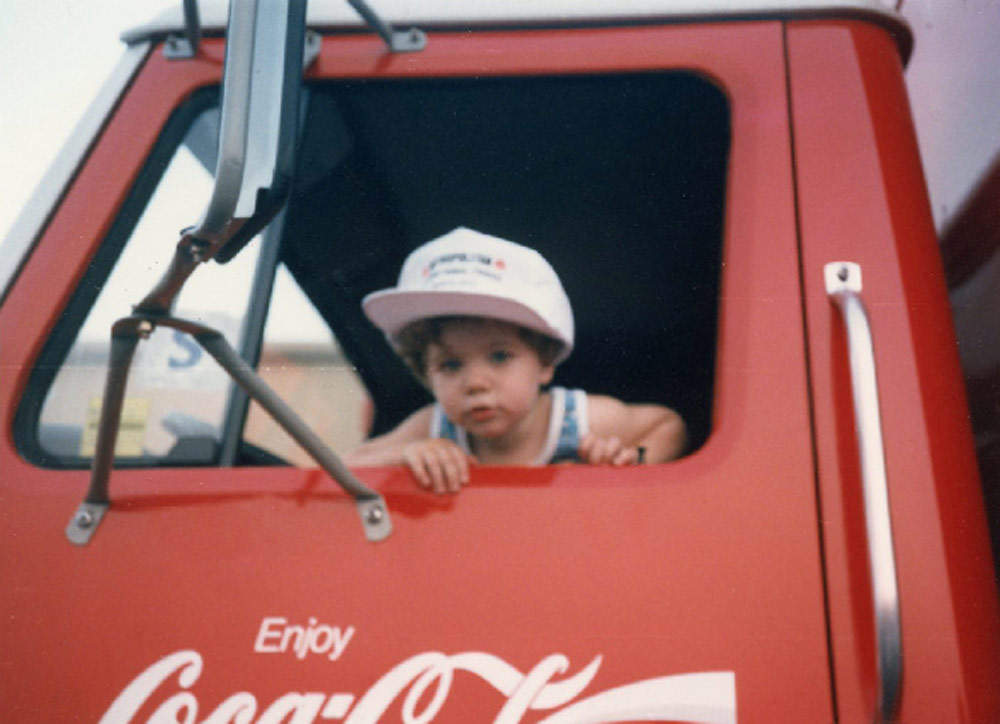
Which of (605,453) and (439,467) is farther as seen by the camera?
(605,453)

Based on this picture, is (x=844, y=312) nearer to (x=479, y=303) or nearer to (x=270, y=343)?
(x=479, y=303)

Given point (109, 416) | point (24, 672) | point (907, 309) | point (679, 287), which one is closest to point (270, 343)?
point (109, 416)

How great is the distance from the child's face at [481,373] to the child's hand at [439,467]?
396 millimetres

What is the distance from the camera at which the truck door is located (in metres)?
0.97

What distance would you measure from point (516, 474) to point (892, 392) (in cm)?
47

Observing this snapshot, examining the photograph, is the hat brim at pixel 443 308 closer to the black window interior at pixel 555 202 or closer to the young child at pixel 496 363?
the young child at pixel 496 363

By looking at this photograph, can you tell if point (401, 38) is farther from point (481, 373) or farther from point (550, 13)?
point (481, 373)

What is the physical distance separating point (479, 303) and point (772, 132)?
50 centimetres

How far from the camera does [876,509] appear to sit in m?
0.92

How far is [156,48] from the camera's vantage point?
1440mm

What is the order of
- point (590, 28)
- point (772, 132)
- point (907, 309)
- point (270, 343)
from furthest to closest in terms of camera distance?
point (270, 343)
point (590, 28)
point (772, 132)
point (907, 309)

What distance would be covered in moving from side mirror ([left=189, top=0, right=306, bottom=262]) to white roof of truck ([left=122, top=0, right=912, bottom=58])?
1.55 feet

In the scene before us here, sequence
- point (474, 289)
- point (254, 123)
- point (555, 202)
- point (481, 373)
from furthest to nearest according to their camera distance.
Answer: point (555, 202) → point (481, 373) → point (474, 289) → point (254, 123)

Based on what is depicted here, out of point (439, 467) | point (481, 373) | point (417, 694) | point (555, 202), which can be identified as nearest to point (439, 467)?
point (439, 467)
